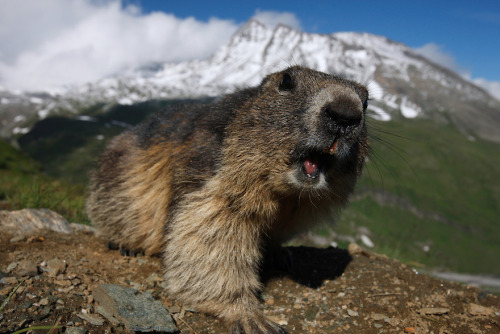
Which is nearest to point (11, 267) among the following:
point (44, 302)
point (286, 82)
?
point (44, 302)

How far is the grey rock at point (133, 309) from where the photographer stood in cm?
404

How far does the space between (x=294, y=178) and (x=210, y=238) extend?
4.43 ft

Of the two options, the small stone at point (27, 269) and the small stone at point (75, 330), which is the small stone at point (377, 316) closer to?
the small stone at point (75, 330)

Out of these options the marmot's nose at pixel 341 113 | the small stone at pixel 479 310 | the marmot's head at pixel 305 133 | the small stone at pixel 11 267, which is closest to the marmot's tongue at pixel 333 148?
the marmot's head at pixel 305 133

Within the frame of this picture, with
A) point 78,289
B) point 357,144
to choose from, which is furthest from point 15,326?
point 357,144

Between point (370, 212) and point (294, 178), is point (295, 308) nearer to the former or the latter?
point (294, 178)

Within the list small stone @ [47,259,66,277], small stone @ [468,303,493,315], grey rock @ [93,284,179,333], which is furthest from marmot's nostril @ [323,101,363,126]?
small stone @ [47,259,66,277]

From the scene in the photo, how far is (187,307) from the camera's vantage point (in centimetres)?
484

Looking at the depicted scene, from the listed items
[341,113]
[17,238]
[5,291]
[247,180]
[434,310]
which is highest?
[341,113]

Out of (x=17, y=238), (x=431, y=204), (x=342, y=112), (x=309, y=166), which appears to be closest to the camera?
(x=342, y=112)

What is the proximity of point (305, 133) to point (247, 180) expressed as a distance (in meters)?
0.89

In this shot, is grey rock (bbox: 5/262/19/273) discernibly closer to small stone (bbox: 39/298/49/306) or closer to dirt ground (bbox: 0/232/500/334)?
dirt ground (bbox: 0/232/500/334)

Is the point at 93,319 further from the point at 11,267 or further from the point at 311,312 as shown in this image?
the point at 311,312

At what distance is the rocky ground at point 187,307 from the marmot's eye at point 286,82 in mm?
2885
